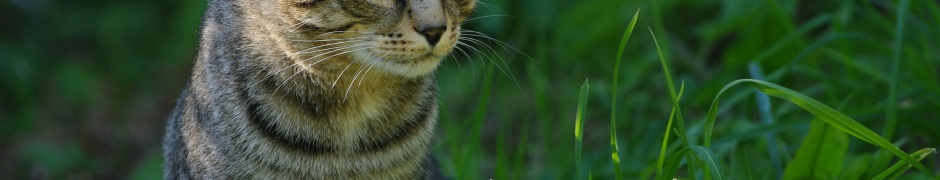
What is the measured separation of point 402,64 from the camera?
7.38 ft

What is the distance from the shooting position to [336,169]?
7.94 ft

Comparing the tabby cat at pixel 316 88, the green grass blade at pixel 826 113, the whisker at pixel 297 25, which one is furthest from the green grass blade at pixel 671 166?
the whisker at pixel 297 25

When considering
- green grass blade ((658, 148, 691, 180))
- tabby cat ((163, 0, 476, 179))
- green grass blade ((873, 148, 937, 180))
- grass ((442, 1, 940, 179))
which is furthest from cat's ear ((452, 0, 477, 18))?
green grass blade ((873, 148, 937, 180))

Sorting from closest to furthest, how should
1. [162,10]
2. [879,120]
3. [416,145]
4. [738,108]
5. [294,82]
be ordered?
[294,82] < [416,145] < [879,120] < [738,108] < [162,10]

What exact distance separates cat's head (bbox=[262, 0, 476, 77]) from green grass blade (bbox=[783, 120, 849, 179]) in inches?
31.6

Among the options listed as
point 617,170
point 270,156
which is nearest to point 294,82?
point 270,156

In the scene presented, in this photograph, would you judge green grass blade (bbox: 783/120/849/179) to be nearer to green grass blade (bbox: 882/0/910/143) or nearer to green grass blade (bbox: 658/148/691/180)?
green grass blade (bbox: 882/0/910/143)

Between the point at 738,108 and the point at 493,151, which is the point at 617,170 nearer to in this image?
the point at 738,108

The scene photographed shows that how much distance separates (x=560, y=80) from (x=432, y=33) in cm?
195

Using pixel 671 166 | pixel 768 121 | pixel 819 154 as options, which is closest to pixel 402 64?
pixel 671 166

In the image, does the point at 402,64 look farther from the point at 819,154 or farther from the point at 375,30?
the point at 819,154

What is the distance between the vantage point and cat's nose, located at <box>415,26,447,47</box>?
7.14 feet

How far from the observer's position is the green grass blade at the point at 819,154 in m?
2.43

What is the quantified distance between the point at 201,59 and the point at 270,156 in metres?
0.34
